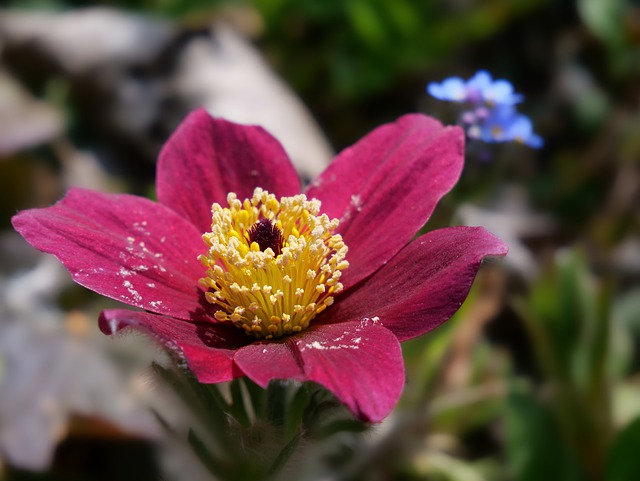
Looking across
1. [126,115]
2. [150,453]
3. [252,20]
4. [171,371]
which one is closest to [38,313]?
[150,453]

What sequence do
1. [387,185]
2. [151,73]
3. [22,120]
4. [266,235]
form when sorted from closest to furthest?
[266,235]
[387,185]
[22,120]
[151,73]

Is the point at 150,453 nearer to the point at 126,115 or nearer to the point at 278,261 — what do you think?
the point at 278,261

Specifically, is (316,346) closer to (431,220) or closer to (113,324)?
(113,324)

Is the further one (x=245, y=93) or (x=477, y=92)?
(x=245, y=93)

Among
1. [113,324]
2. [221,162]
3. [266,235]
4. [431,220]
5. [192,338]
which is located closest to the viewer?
[113,324]

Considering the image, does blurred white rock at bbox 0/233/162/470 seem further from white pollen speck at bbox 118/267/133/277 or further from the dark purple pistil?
the dark purple pistil

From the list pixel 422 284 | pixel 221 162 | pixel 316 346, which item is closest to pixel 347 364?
pixel 316 346

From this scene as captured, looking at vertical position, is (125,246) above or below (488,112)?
below

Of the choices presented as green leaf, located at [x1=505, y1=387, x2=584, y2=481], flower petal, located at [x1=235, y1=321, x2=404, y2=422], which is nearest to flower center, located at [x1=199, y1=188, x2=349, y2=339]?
flower petal, located at [x1=235, y1=321, x2=404, y2=422]
